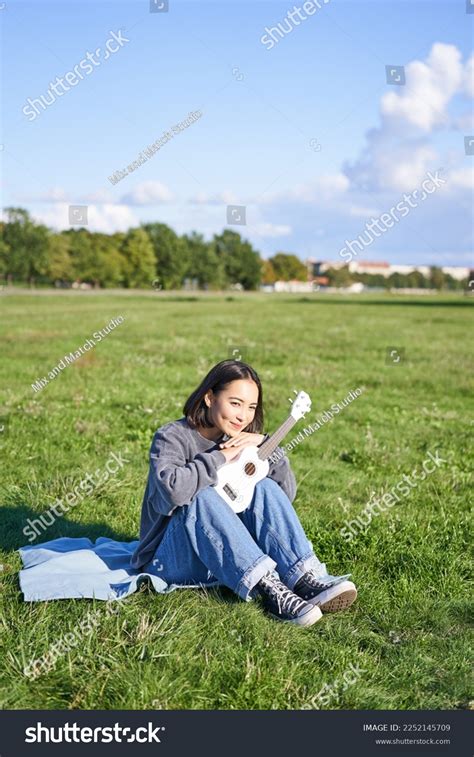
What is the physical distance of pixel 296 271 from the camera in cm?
14850

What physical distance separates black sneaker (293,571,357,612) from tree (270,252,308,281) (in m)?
141

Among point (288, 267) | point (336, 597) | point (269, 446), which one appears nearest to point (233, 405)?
point (269, 446)

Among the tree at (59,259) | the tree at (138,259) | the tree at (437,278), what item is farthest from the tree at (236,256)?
the tree at (437,278)

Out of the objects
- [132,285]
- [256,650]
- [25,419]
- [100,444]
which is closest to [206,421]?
[256,650]

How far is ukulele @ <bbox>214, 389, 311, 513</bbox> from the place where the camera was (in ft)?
16.7

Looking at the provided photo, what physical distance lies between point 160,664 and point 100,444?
17.4 ft

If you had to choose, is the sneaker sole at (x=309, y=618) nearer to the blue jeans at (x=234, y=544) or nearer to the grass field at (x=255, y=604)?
the grass field at (x=255, y=604)

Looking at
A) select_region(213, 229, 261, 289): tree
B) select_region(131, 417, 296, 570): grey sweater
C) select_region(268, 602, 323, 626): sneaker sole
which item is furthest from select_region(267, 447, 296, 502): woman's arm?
select_region(213, 229, 261, 289): tree

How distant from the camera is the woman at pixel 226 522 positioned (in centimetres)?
491

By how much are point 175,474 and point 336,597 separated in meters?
1.31

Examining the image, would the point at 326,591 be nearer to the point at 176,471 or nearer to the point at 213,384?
the point at 176,471

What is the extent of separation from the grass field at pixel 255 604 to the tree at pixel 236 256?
99.1 metres

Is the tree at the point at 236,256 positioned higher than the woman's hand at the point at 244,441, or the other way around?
the tree at the point at 236,256
